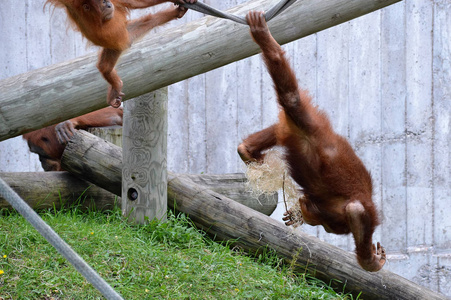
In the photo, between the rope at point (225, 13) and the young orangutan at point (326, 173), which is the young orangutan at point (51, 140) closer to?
the young orangutan at point (326, 173)

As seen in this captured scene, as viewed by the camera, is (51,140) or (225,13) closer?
(225,13)

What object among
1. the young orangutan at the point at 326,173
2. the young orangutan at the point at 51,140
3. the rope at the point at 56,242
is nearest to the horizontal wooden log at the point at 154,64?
the young orangutan at the point at 326,173

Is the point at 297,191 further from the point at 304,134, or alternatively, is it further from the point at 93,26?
the point at 93,26

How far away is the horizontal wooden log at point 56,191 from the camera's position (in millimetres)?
4039

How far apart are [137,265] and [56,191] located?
1.05 metres

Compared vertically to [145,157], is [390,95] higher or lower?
higher

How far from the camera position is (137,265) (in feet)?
11.7

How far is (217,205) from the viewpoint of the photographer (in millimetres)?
4195

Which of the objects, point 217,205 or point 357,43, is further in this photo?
point 357,43

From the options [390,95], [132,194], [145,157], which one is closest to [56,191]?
[132,194]

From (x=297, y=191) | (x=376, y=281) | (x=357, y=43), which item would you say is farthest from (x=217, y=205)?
(x=357, y=43)

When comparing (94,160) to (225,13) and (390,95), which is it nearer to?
(225,13)

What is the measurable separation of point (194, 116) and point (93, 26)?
3.36 metres

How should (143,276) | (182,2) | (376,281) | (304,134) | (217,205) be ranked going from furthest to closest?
(217,205)
(376,281)
(143,276)
(304,134)
(182,2)
